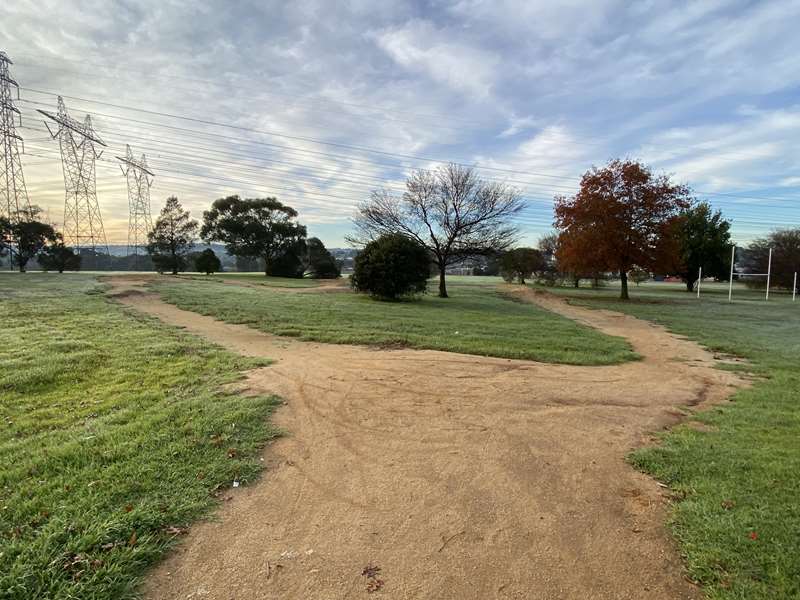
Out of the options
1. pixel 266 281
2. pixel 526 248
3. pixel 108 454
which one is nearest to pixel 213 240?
pixel 266 281

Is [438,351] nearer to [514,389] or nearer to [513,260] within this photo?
[514,389]

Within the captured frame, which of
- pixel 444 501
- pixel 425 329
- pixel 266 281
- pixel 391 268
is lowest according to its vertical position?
pixel 444 501

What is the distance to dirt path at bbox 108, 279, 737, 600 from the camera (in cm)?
Result: 236

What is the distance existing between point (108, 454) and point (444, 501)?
113 inches

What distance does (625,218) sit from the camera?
23094 mm

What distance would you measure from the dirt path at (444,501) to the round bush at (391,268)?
11.8 meters

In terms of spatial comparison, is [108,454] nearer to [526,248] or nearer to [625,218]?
[625,218]

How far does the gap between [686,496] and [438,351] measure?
546 centimetres

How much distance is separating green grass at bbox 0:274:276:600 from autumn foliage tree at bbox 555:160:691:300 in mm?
21199

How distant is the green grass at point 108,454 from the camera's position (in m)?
2.38

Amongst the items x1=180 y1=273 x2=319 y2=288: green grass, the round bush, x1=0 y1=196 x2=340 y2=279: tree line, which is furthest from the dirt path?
x1=0 y1=196 x2=340 y2=279: tree line

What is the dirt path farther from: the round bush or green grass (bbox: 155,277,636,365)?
the round bush

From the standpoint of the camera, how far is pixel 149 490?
314 centimetres

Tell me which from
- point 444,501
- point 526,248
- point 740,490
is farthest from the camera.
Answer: point 526,248
